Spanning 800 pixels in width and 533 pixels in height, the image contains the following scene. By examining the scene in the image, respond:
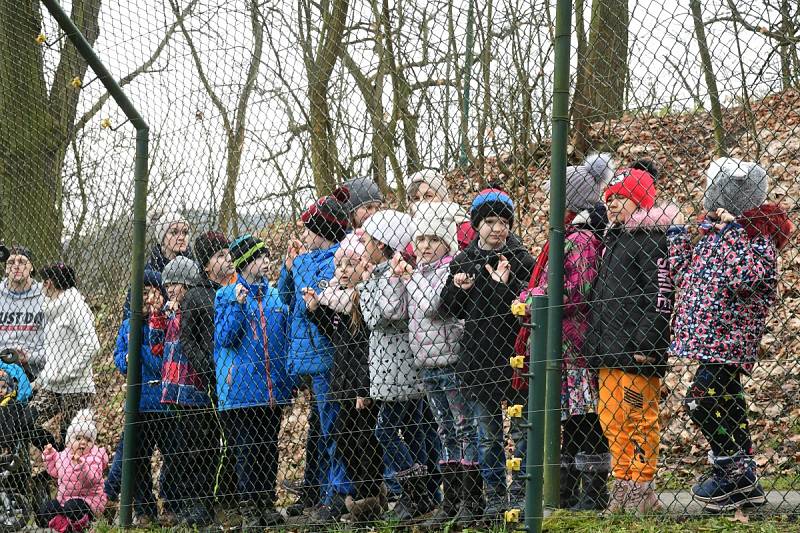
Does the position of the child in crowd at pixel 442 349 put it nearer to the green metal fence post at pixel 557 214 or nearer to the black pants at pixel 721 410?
the green metal fence post at pixel 557 214

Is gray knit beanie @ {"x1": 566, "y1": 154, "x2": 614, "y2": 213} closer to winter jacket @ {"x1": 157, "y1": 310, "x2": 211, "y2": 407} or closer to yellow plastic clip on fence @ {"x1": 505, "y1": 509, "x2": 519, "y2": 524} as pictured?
yellow plastic clip on fence @ {"x1": 505, "y1": 509, "x2": 519, "y2": 524}

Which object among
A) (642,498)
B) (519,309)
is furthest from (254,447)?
→ (642,498)

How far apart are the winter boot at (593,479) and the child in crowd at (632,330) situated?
0.32 ft

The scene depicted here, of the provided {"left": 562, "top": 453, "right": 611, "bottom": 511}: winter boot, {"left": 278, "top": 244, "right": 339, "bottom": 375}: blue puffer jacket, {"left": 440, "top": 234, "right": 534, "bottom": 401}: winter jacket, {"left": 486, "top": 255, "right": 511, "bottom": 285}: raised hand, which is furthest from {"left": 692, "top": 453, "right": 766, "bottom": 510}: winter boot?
{"left": 278, "top": 244, "right": 339, "bottom": 375}: blue puffer jacket

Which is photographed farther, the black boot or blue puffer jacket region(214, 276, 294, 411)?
blue puffer jacket region(214, 276, 294, 411)

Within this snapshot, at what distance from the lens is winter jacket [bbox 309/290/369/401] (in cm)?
534

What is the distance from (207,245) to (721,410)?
2.86 metres

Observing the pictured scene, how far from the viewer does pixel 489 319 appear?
193 inches

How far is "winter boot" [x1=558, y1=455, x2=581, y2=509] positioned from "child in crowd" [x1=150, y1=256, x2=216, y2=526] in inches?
74.2

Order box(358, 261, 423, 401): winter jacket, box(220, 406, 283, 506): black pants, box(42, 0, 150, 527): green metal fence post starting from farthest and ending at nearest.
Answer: box(42, 0, 150, 527): green metal fence post < box(220, 406, 283, 506): black pants < box(358, 261, 423, 401): winter jacket

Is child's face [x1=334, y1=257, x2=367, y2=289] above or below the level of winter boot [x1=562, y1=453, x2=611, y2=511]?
above

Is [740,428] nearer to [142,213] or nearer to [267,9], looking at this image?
[267,9]

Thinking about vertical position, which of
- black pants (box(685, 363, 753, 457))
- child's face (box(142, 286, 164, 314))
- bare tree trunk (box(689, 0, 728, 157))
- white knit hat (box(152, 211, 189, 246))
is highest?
bare tree trunk (box(689, 0, 728, 157))

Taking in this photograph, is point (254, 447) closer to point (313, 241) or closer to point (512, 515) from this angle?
point (313, 241)
